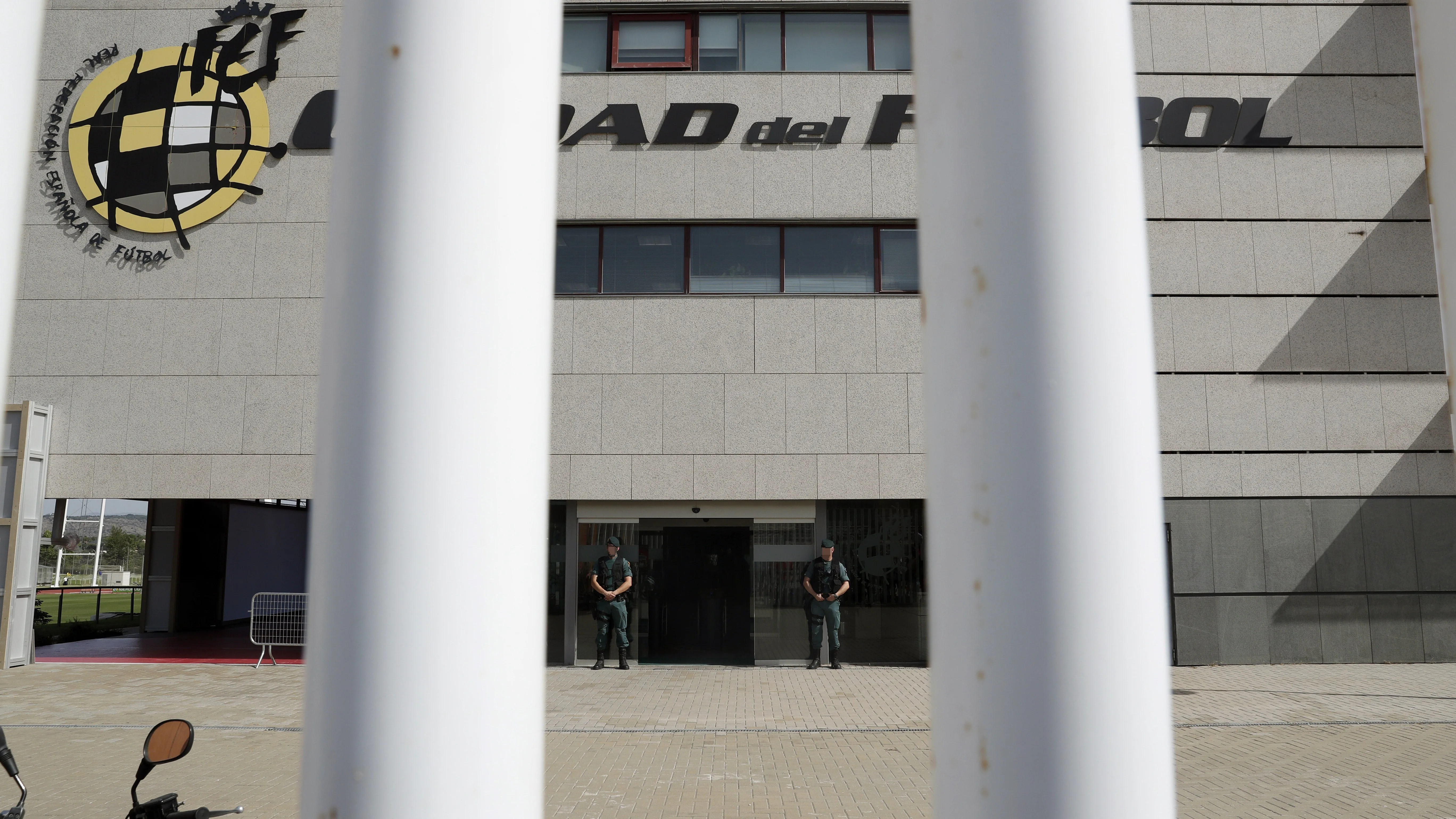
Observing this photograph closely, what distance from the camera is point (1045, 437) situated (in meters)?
1.44

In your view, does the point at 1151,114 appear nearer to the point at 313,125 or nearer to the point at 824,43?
the point at 824,43

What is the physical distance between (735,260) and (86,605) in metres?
33.6

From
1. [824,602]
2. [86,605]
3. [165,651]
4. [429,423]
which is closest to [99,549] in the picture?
[86,605]

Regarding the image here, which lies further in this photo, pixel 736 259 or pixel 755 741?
pixel 736 259

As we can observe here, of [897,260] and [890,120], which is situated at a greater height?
[890,120]

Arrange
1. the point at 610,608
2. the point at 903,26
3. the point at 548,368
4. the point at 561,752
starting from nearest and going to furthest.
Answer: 1. the point at 548,368
2. the point at 561,752
3. the point at 610,608
4. the point at 903,26

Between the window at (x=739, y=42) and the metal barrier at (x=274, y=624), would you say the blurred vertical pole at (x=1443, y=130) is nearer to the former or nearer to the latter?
the window at (x=739, y=42)

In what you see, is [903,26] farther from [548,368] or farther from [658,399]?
[548,368]

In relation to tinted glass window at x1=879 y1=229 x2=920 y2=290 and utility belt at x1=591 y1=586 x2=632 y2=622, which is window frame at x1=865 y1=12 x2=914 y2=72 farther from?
utility belt at x1=591 y1=586 x2=632 y2=622

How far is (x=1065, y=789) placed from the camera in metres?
1.42

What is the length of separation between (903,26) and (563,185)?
6242 mm

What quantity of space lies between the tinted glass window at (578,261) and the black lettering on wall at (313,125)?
4269 mm

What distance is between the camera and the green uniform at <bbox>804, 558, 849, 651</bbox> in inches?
552

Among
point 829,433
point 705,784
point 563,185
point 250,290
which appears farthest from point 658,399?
point 705,784
